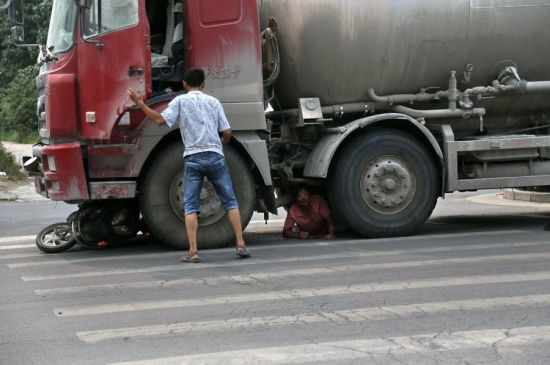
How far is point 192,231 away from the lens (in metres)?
7.19

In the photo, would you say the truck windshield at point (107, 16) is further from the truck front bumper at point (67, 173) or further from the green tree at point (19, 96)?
the green tree at point (19, 96)

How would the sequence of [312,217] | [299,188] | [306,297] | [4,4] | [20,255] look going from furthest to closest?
[299,188] < [312,217] < [20,255] < [4,4] < [306,297]

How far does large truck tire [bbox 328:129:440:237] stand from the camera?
8328 millimetres

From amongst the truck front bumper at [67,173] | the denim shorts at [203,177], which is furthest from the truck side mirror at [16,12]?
the denim shorts at [203,177]

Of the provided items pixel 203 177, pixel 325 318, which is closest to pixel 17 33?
pixel 203 177

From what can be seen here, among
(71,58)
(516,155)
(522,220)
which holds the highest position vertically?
(71,58)

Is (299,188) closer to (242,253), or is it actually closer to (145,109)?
(242,253)

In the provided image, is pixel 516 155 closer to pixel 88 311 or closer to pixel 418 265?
pixel 418 265

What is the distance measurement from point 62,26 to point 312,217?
10.8 feet

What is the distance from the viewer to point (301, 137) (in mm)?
8727

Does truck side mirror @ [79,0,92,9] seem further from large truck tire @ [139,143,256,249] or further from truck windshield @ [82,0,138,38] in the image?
large truck tire @ [139,143,256,249]

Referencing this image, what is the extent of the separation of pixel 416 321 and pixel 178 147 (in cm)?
365

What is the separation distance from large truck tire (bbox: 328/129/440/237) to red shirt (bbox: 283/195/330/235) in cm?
16

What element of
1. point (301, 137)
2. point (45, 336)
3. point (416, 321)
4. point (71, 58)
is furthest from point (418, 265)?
point (71, 58)
